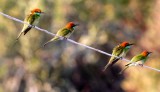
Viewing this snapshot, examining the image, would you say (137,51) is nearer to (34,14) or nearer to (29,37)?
(29,37)

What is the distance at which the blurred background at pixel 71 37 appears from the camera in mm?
15922

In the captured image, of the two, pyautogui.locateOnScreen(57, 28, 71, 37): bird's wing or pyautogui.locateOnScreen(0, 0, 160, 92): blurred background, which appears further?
pyautogui.locateOnScreen(0, 0, 160, 92): blurred background

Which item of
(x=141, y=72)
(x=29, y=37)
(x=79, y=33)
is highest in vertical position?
(x=79, y=33)

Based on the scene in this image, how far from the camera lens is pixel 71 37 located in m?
16.6

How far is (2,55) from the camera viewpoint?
16.7 m

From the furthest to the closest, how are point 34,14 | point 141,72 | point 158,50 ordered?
point 158,50, point 141,72, point 34,14

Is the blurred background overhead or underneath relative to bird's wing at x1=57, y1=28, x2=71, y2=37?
overhead

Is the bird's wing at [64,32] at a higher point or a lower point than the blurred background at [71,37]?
lower

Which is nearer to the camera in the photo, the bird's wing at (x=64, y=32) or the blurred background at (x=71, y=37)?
the bird's wing at (x=64, y=32)

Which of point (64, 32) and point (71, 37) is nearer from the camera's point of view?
point (64, 32)

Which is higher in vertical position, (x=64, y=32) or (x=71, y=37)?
(x=71, y=37)

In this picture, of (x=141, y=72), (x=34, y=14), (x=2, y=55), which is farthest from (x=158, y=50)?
(x=34, y=14)

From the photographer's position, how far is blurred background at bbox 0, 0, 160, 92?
1592 cm

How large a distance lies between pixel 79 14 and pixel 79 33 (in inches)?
18.5
